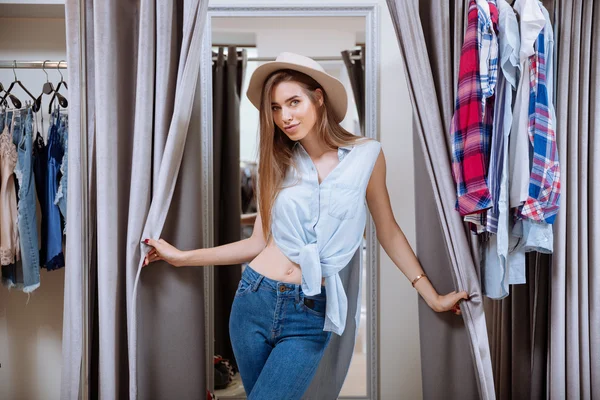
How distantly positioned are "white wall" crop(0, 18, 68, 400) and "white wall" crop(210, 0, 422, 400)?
1169mm

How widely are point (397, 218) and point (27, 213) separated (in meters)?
1.77

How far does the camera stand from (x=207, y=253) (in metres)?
1.76

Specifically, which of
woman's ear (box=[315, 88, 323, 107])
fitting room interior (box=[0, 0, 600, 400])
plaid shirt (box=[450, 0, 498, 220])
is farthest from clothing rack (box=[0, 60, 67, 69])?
plaid shirt (box=[450, 0, 498, 220])

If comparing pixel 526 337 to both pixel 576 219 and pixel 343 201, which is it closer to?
pixel 576 219

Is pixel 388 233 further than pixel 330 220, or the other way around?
pixel 388 233

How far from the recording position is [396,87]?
2477 mm

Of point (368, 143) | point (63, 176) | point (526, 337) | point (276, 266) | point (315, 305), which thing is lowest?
point (526, 337)

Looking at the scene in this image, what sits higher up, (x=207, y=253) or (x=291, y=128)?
(x=291, y=128)

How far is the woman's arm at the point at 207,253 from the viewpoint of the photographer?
5.54ft

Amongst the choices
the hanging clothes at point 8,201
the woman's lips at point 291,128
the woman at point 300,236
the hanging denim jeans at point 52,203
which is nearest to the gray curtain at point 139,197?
the woman at point 300,236

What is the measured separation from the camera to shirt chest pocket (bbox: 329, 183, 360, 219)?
170cm

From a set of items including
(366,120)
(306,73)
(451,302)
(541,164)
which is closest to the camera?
(541,164)

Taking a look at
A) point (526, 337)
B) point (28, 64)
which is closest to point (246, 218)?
point (28, 64)

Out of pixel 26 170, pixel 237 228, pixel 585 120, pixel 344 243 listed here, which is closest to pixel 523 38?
pixel 585 120
